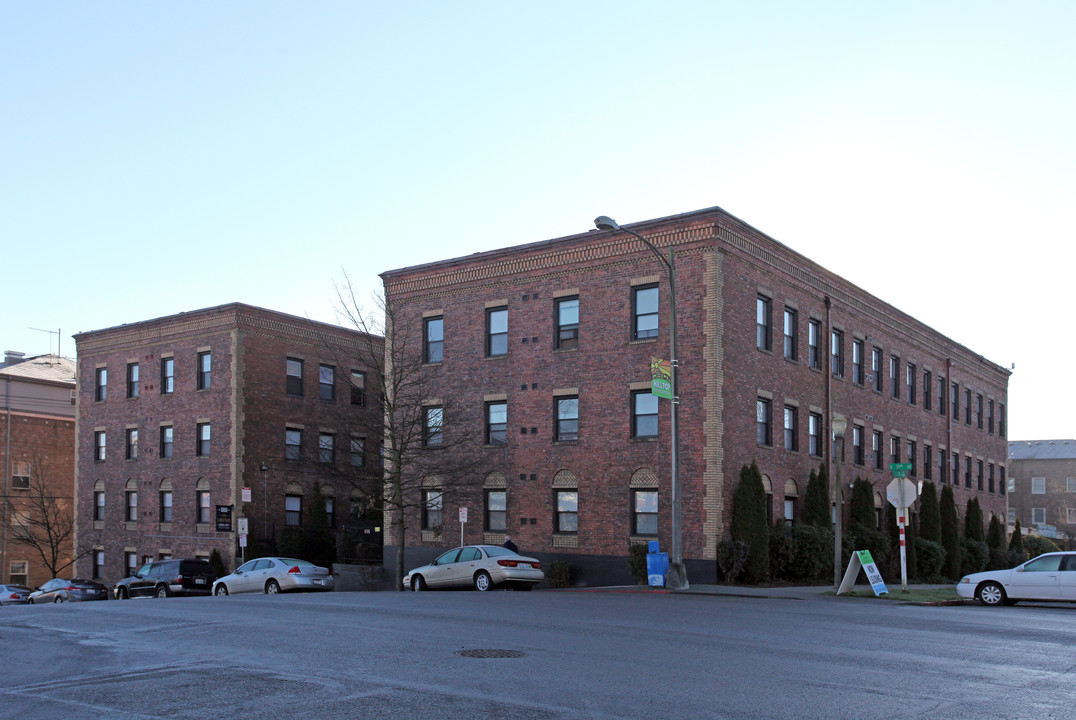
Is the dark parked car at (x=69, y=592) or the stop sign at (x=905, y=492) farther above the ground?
the stop sign at (x=905, y=492)

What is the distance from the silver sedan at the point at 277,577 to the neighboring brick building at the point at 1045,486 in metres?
72.0

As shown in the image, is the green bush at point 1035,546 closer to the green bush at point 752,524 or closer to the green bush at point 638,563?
the green bush at point 752,524

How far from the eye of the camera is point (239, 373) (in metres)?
44.0

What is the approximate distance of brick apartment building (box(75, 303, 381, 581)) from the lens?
44.2m

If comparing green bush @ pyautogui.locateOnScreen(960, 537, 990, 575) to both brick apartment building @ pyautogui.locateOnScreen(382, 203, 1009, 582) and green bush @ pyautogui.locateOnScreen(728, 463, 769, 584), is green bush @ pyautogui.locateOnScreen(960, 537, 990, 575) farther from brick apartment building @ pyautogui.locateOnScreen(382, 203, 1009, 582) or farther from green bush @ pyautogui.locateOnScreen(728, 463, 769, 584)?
green bush @ pyautogui.locateOnScreen(728, 463, 769, 584)

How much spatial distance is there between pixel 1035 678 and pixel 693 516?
1939 cm

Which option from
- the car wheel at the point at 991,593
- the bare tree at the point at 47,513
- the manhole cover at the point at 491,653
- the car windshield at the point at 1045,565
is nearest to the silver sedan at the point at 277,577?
the car wheel at the point at 991,593

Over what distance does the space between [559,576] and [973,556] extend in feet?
77.9

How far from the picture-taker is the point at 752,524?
99.8ft

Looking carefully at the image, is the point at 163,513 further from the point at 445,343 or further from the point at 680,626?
the point at 680,626

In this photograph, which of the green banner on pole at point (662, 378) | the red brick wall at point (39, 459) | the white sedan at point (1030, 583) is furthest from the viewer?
the red brick wall at point (39, 459)

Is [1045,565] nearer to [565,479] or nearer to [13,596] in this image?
[565,479]

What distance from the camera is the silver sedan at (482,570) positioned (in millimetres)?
28062

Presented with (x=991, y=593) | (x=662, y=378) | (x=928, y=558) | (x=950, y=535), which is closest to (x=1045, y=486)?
(x=950, y=535)
